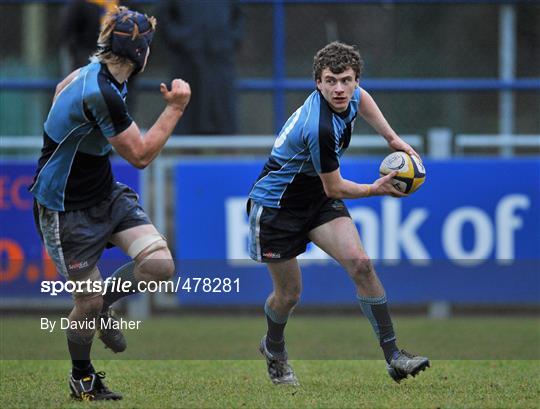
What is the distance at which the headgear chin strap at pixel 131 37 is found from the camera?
5910mm

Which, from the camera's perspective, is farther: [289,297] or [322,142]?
[289,297]

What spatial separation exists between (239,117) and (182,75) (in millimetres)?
722

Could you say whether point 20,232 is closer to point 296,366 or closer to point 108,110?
point 296,366

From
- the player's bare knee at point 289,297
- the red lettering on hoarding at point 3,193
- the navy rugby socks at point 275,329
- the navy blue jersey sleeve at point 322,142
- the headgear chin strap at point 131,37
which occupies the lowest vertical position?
the navy rugby socks at point 275,329

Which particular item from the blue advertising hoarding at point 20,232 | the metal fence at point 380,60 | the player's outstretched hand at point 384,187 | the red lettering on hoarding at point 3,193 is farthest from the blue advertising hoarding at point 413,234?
the player's outstretched hand at point 384,187

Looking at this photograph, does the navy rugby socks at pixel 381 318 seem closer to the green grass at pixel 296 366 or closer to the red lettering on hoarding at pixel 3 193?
the green grass at pixel 296 366

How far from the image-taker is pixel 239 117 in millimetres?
11797

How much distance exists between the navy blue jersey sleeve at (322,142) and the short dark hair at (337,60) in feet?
0.85

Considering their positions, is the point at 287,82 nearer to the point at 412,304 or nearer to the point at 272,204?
the point at 412,304

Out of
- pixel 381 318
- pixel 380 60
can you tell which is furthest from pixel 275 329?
pixel 380 60

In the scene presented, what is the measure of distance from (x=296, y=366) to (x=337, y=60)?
2.34 metres

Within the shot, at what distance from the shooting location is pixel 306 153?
6.61 metres

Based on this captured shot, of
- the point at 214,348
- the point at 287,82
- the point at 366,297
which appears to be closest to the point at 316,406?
the point at 366,297

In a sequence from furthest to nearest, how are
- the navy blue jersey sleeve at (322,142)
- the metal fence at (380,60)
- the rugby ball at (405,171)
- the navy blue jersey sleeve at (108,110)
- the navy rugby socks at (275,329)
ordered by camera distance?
the metal fence at (380,60) < the navy rugby socks at (275,329) < the rugby ball at (405,171) < the navy blue jersey sleeve at (322,142) < the navy blue jersey sleeve at (108,110)
